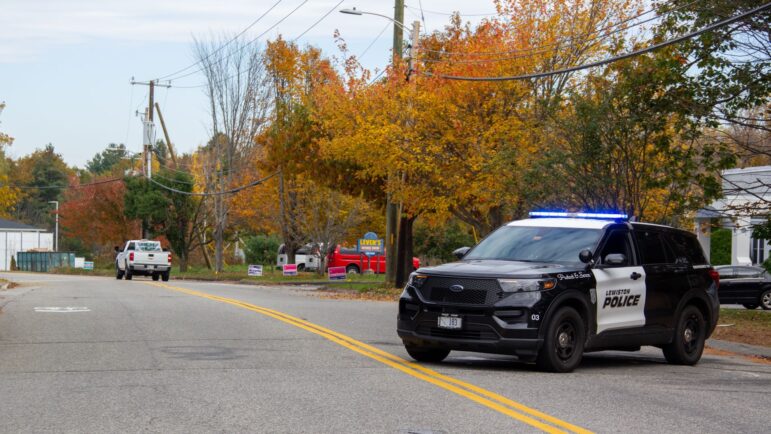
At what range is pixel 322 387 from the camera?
10.2 meters

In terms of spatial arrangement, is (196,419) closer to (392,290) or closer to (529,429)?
(529,429)

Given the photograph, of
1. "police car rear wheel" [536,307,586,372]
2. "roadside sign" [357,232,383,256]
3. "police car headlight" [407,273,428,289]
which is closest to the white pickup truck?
"roadside sign" [357,232,383,256]

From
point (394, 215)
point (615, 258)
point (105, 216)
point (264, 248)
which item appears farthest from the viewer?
point (264, 248)

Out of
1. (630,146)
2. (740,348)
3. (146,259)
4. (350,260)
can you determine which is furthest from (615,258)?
(350,260)

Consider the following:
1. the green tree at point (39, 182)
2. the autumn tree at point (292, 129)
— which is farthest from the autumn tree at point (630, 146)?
the green tree at point (39, 182)

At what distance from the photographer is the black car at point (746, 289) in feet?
102

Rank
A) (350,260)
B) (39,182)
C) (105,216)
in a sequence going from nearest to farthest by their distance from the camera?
(350,260)
(105,216)
(39,182)

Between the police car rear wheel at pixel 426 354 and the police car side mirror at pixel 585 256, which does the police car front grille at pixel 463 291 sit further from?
the police car side mirror at pixel 585 256

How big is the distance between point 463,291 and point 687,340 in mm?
3943

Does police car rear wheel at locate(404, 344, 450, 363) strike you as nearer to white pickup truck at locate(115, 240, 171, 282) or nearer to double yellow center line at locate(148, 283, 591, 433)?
double yellow center line at locate(148, 283, 591, 433)

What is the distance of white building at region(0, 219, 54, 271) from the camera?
92438 millimetres

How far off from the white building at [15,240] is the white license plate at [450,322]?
86.3m

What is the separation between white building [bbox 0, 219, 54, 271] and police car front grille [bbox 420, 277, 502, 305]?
282 feet

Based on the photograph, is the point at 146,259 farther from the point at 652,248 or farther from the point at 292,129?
the point at 652,248
